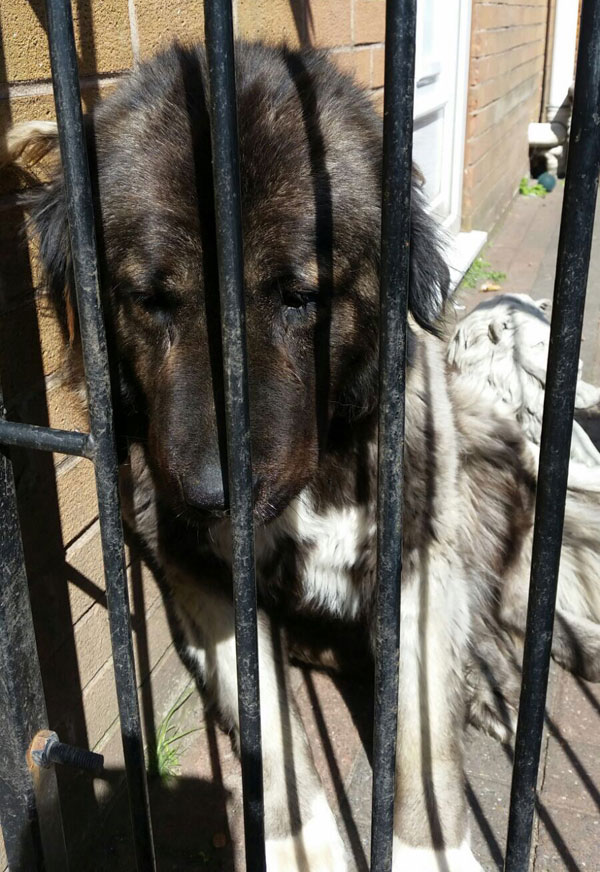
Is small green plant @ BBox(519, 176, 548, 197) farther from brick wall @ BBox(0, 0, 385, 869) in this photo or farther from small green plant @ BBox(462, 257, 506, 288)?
brick wall @ BBox(0, 0, 385, 869)

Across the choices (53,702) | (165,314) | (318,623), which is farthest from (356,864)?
(165,314)

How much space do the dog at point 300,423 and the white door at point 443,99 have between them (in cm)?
358

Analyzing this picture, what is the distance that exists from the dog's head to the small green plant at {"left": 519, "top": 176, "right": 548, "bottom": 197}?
8.54 m

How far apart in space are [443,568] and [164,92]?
1320mm

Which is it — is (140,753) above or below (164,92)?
below

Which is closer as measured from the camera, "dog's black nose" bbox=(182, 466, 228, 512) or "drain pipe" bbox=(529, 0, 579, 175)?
"dog's black nose" bbox=(182, 466, 228, 512)

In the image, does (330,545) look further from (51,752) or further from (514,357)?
(514,357)

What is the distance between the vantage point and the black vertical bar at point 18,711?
121 cm

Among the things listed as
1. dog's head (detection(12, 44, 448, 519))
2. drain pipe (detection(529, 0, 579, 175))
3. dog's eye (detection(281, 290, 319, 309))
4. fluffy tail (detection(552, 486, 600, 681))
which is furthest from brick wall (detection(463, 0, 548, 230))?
dog's eye (detection(281, 290, 319, 309))

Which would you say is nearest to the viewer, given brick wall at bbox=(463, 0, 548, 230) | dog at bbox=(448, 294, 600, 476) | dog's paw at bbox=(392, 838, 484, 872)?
dog's paw at bbox=(392, 838, 484, 872)

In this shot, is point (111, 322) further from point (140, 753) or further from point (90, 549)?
point (140, 753)

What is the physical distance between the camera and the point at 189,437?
4.82ft

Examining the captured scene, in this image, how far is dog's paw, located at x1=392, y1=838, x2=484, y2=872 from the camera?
2.01 m

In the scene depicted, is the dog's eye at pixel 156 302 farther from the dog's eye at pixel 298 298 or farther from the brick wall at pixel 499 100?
the brick wall at pixel 499 100
